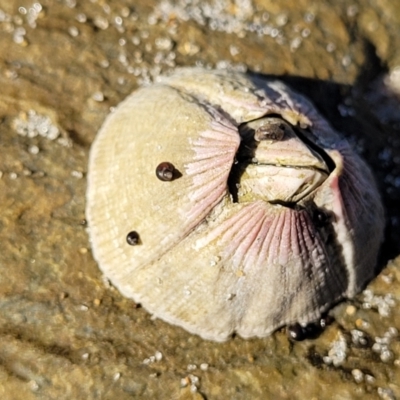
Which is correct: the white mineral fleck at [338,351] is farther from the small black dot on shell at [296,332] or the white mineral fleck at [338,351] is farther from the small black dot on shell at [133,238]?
the small black dot on shell at [133,238]

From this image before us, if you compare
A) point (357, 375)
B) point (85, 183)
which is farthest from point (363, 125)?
point (85, 183)

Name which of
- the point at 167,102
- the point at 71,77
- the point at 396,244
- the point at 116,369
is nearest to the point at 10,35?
the point at 71,77

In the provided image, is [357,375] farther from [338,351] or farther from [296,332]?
[296,332]

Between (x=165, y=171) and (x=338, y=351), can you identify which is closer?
(x=165, y=171)

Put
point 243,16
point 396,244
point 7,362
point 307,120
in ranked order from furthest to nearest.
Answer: point 243,16, point 396,244, point 307,120, point 7,362

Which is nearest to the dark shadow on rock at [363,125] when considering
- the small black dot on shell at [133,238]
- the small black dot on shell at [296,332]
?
the small black dot on shell at [296,332]

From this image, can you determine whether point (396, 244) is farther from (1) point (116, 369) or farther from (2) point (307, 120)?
(1) point (116, 369)
